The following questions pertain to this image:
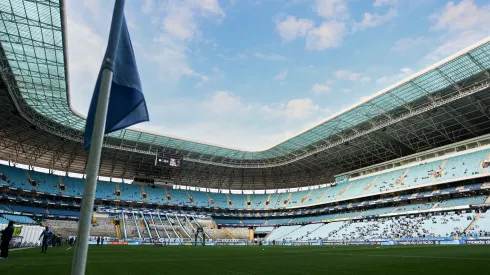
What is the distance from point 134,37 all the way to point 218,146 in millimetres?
49696

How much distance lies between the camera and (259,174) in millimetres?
72438

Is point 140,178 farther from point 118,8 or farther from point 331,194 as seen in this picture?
point 118,8

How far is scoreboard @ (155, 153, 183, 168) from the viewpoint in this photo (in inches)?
1960

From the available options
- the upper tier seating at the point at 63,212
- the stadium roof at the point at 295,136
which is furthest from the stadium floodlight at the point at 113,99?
the upper tier seating at the point at 63,212

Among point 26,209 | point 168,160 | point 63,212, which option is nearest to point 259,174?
point 168,160

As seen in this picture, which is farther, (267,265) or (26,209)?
(26,209)

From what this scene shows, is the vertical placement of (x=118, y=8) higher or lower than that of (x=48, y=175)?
lower

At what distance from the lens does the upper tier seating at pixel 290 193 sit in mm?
46728

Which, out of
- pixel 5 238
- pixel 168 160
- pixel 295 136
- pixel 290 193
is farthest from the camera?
pixel 290 193

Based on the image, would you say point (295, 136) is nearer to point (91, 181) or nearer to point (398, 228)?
point (398, 228)

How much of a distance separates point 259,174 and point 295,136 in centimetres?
2457

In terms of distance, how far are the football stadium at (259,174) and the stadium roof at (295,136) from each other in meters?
0.17

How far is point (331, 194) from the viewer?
64750mm

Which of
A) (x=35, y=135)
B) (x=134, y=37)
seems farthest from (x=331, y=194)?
(x=134, y=37)
